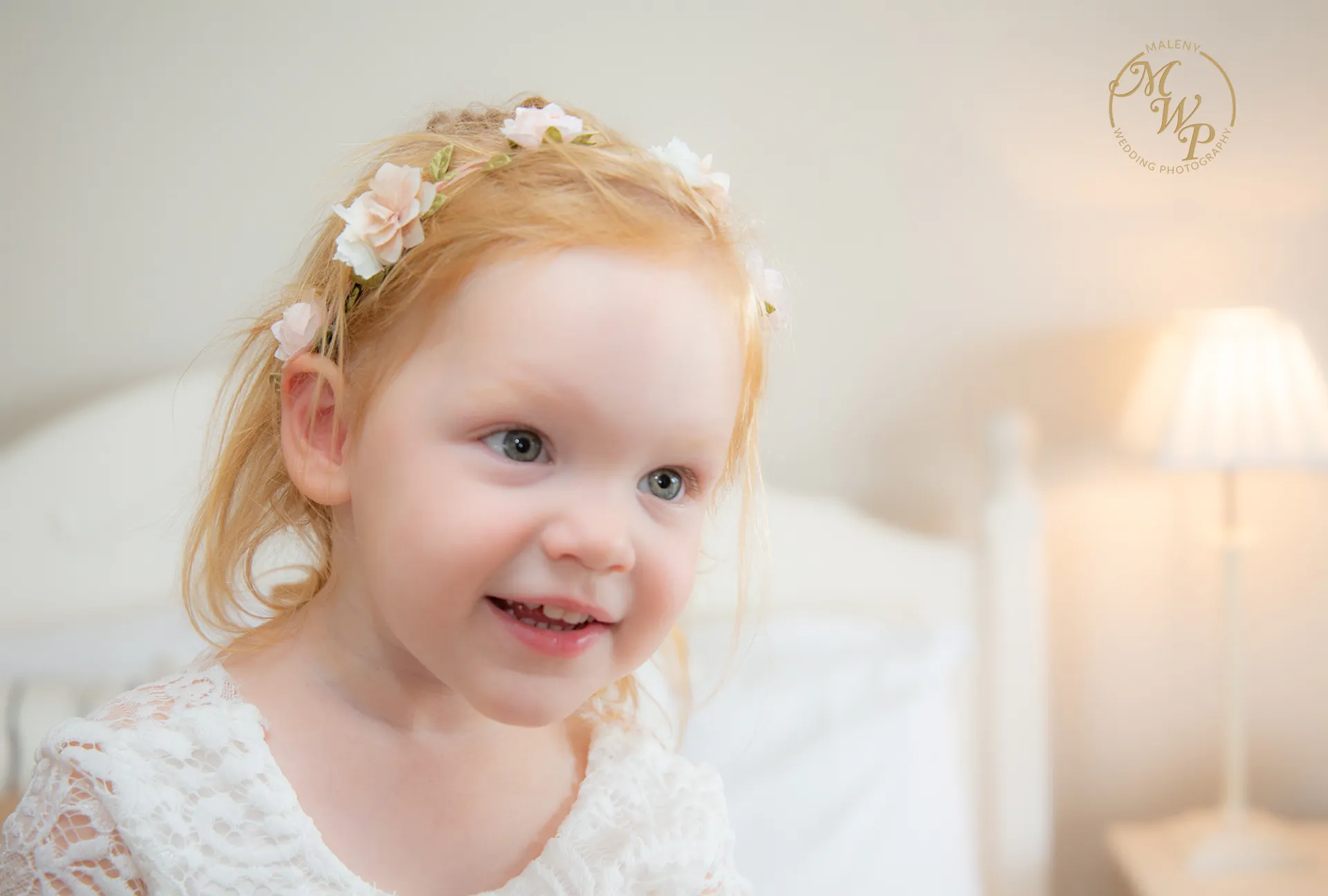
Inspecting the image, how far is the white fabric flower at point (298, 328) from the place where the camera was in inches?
24.3

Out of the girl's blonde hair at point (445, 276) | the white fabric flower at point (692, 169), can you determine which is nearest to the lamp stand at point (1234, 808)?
the girl's blonde hair at point (445, 276)

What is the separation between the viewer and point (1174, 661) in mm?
1389

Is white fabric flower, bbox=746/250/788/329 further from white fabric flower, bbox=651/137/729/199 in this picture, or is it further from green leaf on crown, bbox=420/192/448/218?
green leaf on crown, bbox=420/192/448/218

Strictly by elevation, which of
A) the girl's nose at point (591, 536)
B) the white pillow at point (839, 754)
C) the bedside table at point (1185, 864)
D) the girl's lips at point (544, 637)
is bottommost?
the bedside table at point (1185, 864)

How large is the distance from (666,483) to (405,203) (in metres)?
0.21

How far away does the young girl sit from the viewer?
1.78 feet

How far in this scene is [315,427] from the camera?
0.62m

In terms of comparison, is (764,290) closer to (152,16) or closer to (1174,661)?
(152,16)

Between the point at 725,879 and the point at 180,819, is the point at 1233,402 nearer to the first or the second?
the point at 725,879

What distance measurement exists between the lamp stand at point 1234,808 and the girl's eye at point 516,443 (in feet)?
3.57

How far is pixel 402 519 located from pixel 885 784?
81 centimetres

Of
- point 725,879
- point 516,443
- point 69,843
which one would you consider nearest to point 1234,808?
point 725,879

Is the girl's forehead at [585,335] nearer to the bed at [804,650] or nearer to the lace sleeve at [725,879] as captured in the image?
the lace sleeve at [725,879]

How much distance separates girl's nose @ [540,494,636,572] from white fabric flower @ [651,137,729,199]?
0.21m
